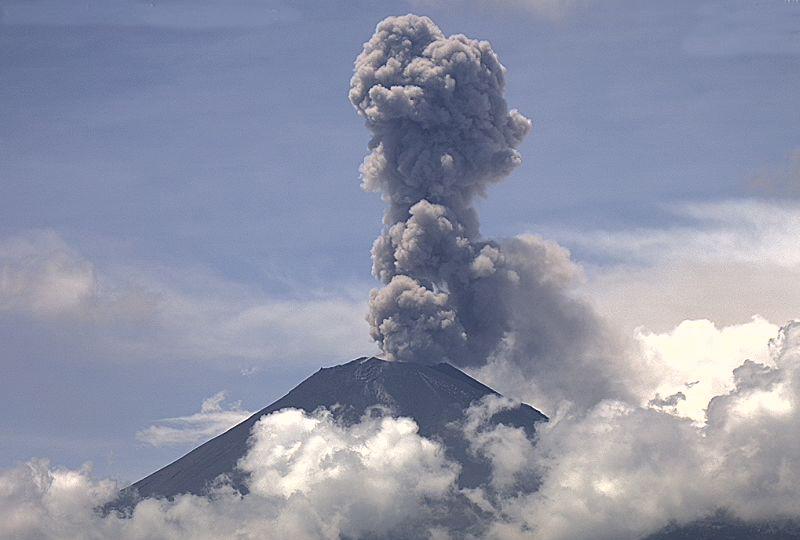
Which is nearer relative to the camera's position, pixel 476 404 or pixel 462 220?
pixel 462 220

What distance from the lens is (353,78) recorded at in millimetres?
182250

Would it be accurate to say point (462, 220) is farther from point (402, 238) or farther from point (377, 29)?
point (377, 29)

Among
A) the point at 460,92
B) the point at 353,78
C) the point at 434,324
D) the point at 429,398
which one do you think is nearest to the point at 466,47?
the point at 460,92

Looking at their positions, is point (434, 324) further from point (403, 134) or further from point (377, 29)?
point (377, 29)

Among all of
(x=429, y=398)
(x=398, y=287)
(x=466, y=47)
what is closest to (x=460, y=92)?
(x=466, y=47)

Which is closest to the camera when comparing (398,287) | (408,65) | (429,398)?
(398,287)

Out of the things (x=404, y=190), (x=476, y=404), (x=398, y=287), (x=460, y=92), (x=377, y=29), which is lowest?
(x=476, y=404)

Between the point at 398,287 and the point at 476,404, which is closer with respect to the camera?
the point at 398,287

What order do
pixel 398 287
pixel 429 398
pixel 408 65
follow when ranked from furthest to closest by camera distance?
pixel 429 398 < pixel 408 65 < pixel 398 287

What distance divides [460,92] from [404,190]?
19.2 meters

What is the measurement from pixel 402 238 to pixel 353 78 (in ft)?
102

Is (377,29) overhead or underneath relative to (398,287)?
overhead

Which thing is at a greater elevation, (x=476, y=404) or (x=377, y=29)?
(x=377, y=29)

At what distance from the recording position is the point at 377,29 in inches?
7244
